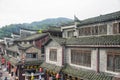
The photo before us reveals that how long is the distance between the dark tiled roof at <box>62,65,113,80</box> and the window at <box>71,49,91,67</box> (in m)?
0.81

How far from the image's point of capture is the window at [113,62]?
12.2 meters

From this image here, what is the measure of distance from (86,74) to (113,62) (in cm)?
328

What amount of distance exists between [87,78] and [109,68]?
2.33m

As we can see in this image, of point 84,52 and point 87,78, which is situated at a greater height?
point 84,52

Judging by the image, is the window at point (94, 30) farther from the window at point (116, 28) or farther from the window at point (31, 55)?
the window at point (31, 55)

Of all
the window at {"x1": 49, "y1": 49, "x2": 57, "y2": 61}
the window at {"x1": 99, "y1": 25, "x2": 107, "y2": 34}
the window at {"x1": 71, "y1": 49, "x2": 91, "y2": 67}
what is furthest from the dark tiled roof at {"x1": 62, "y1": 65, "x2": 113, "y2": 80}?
the window at {"x1": 99, "y1": 25, "x2": 107, "y2": 34}

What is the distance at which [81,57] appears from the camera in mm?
16531

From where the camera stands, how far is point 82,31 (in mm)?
19844

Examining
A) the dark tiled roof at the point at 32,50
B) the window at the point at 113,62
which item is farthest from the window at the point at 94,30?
the dark tiled roof at the point at 32,50

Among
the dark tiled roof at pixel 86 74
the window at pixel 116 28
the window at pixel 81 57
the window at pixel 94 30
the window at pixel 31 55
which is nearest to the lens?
the dark tiled roof at pixel 86 74

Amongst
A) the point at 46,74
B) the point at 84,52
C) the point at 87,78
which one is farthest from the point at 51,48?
the point at 87,78

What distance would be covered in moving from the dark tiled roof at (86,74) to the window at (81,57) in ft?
2.67

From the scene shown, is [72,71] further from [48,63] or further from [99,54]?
[48,63]

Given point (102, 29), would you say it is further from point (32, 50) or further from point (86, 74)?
point (32, 50)
